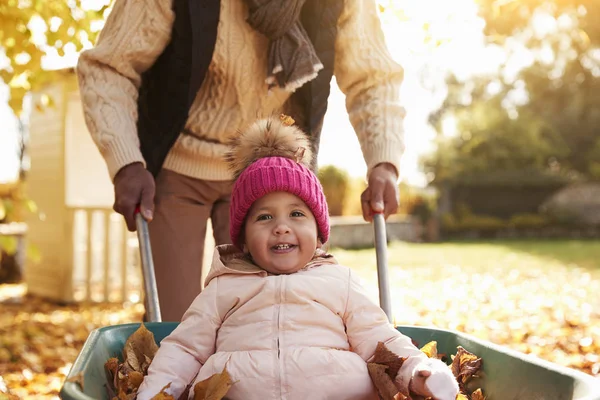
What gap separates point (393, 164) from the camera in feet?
7.72

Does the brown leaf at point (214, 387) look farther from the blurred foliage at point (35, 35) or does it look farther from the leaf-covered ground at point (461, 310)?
the blurred foliage at point (35, 35)

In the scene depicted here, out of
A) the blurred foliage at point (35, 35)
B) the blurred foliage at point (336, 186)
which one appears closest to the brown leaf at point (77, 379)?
the blurred foliage at point (35, 35)

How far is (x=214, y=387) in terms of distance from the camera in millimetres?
1553

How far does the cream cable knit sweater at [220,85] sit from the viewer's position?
2.25 meters

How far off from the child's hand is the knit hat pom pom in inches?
26.8

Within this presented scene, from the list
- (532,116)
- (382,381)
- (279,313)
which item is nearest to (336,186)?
(532,116)

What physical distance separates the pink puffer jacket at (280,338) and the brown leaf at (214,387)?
0.08m

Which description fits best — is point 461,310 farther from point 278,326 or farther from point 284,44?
point 278,326

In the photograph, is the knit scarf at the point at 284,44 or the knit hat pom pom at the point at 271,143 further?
the knit scarf at the point at 284,44

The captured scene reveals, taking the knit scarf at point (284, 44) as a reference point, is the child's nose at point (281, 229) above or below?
below

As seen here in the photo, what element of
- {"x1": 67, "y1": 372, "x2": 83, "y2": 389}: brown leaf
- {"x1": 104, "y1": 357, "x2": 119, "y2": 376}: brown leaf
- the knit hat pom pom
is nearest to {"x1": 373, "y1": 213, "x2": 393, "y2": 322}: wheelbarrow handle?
the knit hat pom pom

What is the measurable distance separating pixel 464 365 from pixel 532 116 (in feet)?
80.1

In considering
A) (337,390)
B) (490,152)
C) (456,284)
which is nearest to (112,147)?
(337,390)

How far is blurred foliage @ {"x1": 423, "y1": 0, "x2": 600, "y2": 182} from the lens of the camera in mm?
21953
